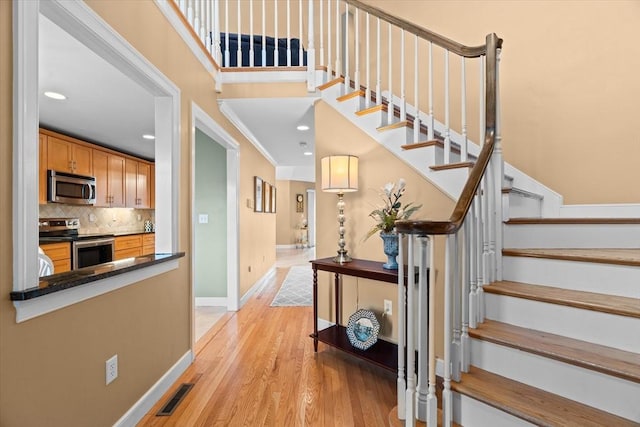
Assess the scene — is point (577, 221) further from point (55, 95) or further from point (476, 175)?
point (55, 95)

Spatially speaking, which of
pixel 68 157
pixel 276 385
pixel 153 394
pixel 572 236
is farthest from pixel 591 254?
pixel 68 157

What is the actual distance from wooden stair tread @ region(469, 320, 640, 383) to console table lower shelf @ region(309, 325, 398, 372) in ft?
2.55

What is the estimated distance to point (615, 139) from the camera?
2.37 metres

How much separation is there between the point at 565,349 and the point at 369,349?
1.29 m

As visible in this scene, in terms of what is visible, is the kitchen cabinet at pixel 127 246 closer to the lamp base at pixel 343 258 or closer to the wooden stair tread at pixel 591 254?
the lamp base at pixel 343 258

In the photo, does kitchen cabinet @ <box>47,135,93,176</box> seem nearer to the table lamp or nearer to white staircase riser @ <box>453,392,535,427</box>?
the table lamp

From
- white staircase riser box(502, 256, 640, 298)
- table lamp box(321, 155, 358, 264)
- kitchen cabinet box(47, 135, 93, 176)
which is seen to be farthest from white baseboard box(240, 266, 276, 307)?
white staircase riser box(502, 256, 640, 298)

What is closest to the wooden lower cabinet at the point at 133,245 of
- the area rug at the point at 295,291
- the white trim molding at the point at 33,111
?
the area rug at the point at 295,291

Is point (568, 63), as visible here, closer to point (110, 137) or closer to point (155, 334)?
point (155, 334)

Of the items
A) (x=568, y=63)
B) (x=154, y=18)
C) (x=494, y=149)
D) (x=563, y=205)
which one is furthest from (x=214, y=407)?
(x=568, y=63)

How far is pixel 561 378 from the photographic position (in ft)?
4.03

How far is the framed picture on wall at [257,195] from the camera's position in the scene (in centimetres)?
463

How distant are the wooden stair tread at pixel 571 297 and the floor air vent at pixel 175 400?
1916 mm

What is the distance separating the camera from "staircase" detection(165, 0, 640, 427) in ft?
3.82
